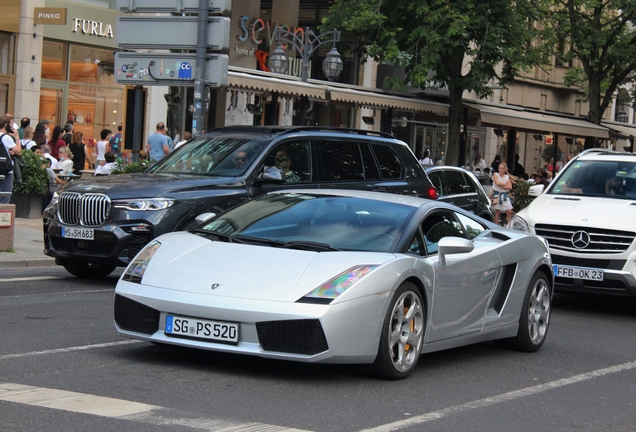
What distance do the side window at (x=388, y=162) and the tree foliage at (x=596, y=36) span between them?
2527cm

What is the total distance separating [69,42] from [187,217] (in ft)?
56.5

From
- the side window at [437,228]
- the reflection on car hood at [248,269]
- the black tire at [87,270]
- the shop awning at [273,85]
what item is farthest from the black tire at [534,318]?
the shop awning at [273,85]

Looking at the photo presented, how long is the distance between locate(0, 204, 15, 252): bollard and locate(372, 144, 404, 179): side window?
4790mm

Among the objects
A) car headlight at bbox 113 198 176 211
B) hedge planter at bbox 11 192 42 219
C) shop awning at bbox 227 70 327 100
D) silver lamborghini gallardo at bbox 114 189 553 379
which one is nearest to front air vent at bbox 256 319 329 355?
silver lamborghini gallardo at bbox 114 189 553 379

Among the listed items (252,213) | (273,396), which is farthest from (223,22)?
(273,396)

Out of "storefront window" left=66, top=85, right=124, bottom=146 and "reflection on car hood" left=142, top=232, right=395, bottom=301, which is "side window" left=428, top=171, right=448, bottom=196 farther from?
"storefront window" left=66, top=85, right=124, bottom=146

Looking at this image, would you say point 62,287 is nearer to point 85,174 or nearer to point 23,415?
point 23,415

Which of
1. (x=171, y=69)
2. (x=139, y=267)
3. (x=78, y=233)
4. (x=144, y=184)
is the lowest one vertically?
(x=78, y=233)

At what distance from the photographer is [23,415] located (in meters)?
5.59

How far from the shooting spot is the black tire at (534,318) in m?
9.00

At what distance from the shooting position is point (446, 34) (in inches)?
1246

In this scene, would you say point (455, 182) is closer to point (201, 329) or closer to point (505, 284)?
point (505, 284)

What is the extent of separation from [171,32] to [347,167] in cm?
628

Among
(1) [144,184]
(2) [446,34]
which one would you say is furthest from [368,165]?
(2) [446,34]
